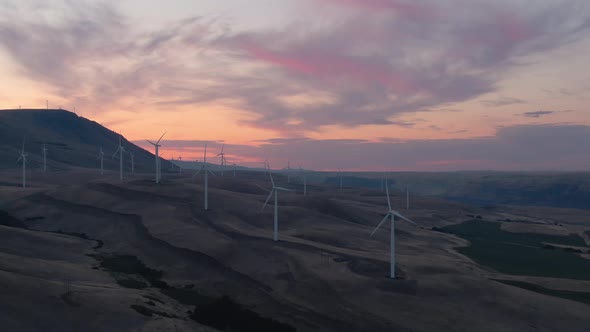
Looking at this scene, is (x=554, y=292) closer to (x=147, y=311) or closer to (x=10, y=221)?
(x=147, y=311)

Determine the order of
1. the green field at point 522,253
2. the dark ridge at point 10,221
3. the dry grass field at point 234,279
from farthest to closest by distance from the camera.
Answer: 1. the dark ridge at point 10,221
2. the green field at point 522,253
3. the dry grass field at point 234,279

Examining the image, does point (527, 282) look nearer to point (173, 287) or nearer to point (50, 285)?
point (173, 287)

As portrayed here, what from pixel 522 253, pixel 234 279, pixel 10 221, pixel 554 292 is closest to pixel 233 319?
pixel 234 279

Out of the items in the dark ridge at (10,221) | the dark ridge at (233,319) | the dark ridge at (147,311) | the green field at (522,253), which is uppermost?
the dark ridge at (10,221)

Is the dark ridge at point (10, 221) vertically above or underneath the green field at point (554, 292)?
above

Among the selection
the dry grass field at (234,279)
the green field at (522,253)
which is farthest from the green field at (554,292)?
the green field at (522,253)

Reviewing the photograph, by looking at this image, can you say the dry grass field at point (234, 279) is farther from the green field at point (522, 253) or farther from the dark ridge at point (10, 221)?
the green field at point (522, 253)
